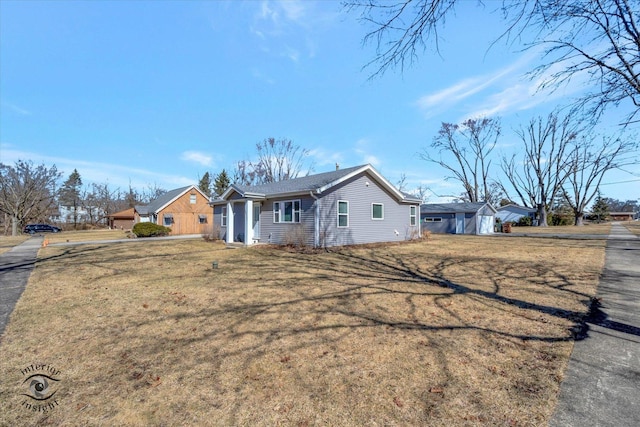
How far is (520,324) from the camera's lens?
451 cm

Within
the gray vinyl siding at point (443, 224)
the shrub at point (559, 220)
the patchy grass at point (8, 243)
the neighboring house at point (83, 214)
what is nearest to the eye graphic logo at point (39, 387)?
the patchy grass at point (8, 243)

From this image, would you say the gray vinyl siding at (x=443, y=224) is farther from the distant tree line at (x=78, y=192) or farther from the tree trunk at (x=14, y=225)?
the tree trunk at (x=14, y=225)

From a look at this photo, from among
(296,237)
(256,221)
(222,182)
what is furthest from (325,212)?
(222,182)

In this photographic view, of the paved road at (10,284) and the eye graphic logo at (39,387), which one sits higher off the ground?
the paved road at (10,284)

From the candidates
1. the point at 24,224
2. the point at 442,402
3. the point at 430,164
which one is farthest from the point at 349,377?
the point at 24,224

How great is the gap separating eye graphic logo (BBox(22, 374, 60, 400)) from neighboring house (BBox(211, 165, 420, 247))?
11.6 meters

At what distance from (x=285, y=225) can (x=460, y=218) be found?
21617 mm

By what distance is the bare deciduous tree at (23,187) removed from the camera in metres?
36.4

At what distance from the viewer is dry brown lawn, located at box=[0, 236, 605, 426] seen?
255 cm

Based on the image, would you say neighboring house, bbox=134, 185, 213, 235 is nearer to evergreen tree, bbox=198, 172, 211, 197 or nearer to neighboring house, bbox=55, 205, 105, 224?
evergreen tree, bbox=198, 172, 211, 197

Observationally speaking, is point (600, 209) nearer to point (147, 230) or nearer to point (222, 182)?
point (222, 182)

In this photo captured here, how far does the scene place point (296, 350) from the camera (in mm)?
3672

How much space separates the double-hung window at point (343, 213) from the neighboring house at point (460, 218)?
15634 millimetres

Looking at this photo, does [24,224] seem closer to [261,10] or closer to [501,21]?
[261,10]
